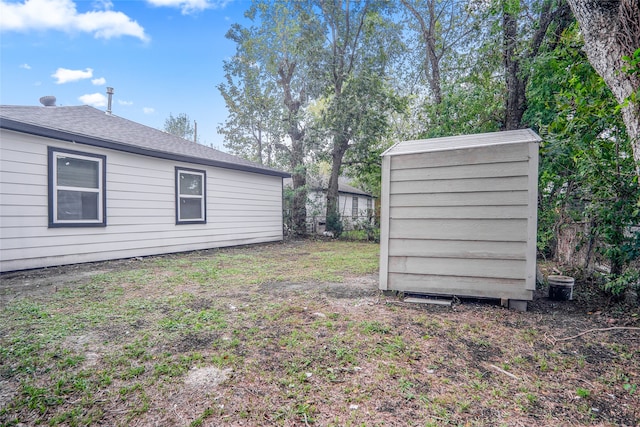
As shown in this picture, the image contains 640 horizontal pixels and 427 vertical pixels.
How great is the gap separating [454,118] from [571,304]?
4421 millimetres

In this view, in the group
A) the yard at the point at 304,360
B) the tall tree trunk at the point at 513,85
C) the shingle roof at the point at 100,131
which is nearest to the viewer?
the yard at the point at 304,360

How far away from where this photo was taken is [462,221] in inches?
141

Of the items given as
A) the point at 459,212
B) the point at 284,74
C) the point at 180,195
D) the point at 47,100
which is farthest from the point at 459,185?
the point at 284,74

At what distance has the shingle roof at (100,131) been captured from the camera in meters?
5.16

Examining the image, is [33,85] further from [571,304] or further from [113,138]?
[571,304]

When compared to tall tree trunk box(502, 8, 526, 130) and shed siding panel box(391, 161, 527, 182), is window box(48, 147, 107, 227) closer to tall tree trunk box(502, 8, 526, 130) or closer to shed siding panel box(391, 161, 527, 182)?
shed siding panel box(391, 161, 527, 182)

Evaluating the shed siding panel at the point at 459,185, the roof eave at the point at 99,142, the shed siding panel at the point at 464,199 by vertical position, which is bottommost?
the shed siding panel at the point at 464,199

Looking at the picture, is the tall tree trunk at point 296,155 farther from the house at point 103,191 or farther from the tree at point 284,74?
→ the house at point 103,191

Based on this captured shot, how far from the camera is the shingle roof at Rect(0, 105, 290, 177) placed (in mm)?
5158

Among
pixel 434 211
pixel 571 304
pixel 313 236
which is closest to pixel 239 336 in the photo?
pixel 434 211

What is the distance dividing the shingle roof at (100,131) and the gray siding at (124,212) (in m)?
0.21

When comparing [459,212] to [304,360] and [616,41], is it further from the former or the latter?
[304,360]

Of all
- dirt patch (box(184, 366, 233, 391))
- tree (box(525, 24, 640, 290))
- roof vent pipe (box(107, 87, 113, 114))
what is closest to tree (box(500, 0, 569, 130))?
tree (box(525, 24, 640, 290))

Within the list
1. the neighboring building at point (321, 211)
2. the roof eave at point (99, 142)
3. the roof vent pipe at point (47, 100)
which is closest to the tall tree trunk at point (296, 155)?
the neighboring building at point (321, 211)
